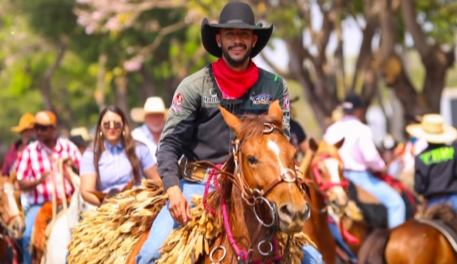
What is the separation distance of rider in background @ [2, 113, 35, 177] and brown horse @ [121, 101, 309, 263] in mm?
8177

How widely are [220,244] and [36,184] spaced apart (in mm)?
6037

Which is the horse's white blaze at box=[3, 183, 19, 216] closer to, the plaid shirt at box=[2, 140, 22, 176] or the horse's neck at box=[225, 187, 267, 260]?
the plaid shirt at box=[2, 140, 22, 176]

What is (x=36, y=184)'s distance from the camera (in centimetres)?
1190

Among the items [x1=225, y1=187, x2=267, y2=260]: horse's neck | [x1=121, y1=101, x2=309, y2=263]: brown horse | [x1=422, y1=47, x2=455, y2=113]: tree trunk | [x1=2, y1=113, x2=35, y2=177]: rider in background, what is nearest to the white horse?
[x1=2, y1=113, x2=35, y2=177]: rider in background

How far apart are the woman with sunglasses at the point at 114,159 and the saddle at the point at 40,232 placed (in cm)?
157

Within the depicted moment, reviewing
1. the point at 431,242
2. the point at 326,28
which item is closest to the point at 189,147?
the point at 431,242

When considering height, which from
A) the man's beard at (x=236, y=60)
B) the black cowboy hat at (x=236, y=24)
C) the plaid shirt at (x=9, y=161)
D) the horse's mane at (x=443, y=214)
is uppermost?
the black cowboy hat at (x=236, y=24)

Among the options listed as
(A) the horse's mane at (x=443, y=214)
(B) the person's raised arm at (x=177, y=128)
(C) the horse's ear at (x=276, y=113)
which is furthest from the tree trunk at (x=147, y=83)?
(C) the horse's ear at (x=276, y=113)

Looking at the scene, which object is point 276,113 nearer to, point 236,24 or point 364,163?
point 236,24

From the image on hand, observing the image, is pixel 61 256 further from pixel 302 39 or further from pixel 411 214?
pixel 302 39

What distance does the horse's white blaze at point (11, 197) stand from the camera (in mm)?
11250

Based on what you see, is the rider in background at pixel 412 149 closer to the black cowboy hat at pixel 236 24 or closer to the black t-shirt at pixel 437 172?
the black t-shirt at pixel 437 172

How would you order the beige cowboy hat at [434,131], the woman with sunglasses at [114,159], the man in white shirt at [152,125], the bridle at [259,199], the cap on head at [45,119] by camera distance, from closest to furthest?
the bridle at [259,199], the woman with sunglasses at [114,159], the beige cowboy hat at [434,131], the cap on head at [45,119], the man in white shirt at [152,125]

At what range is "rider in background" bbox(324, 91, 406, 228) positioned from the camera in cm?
1281
